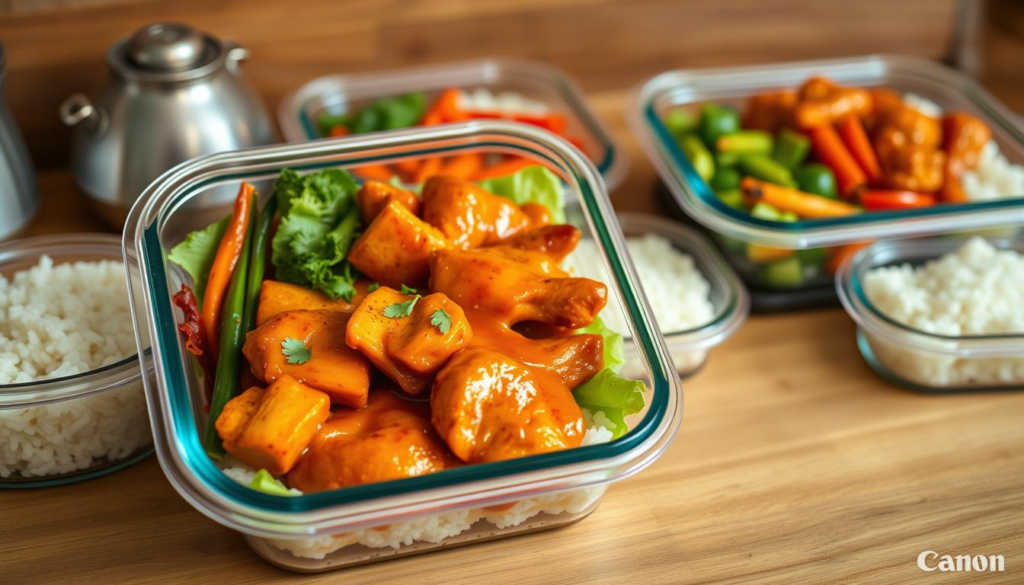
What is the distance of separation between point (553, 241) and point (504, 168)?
0.56 m

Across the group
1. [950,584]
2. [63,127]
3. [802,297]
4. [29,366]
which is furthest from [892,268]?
[63,127]

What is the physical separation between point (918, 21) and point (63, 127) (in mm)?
2342

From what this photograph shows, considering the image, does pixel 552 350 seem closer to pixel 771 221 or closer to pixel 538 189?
pixel 538 189

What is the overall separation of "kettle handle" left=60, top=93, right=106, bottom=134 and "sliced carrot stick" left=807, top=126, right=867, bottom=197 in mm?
1538

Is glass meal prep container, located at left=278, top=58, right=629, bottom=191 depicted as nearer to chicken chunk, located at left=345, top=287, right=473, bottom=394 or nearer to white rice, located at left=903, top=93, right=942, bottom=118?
white rice, located at left=903, top=93, right=942, bottom=118

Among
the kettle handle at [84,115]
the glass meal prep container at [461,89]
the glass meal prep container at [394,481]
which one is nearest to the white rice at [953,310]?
the glass meal prep container at [394,481]

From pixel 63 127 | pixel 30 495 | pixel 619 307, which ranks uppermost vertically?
pixel 619 307

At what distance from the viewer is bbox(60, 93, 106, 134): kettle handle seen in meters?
1.88

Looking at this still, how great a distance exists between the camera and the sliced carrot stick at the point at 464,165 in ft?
6.61

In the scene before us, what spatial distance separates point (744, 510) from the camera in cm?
156

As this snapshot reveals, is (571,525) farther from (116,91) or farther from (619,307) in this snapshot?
(116,91)

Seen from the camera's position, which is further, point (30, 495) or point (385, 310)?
point (30, 495)

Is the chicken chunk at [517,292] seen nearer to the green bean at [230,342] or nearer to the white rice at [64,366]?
the green bean at [230,342]

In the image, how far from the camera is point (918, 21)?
2.79 meters
